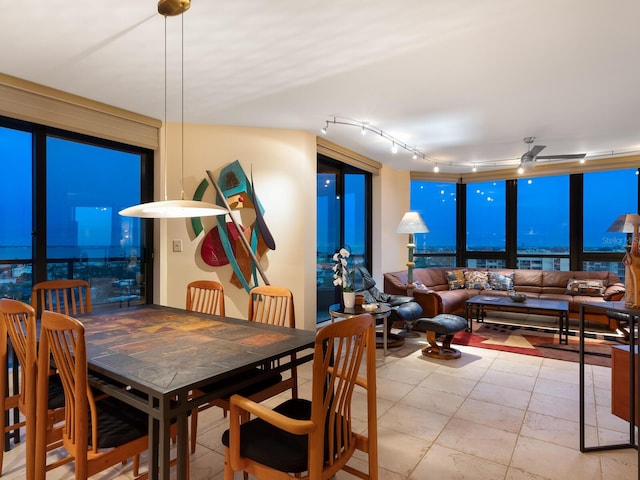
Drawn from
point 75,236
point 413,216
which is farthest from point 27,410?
point 413,216

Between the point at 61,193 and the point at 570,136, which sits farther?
the point at 570,136

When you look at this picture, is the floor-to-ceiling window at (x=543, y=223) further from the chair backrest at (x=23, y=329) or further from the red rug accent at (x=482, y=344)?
the chair backrest at (x=23, y=329)

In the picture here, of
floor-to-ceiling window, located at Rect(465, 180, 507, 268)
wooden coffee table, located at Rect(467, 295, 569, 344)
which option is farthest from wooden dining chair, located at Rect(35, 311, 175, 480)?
floor-to-ceiling window, located at Rect(465, 180, 507, 268)

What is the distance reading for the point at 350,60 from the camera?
2.67 m

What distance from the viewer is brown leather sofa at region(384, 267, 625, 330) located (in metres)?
5.16

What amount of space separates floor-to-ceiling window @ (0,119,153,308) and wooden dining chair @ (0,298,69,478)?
154 cm

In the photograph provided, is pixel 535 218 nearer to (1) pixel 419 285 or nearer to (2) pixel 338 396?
(1) pixel 419 285

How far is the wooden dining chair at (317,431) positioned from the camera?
126 cm

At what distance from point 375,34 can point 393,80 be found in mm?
711

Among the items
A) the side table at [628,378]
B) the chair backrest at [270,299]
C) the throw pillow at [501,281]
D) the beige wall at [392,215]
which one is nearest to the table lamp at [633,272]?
the side table at [628,378]

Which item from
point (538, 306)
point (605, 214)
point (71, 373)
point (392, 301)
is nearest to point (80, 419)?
point (71, 373)

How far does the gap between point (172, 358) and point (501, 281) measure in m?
5.88

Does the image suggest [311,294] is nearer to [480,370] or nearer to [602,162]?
[480,370]

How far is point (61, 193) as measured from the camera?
344 cm
